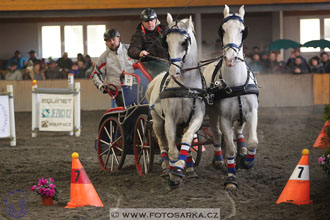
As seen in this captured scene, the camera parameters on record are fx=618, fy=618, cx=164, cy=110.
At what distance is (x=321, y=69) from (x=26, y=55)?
11407 millimetres

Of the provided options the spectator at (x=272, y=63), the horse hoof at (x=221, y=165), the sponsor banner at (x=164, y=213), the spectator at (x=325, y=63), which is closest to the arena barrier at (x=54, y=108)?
the horse hoof at (x=221, y=165)

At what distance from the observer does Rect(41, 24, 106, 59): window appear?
914 inches

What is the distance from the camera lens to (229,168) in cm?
696

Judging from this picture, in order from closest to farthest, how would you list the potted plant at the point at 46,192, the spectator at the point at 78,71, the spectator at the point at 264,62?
the potted plant at the point at 46,192 < the spectator at the point at 264,62 < the spectator at the point at 78,71

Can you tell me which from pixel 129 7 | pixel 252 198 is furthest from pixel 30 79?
pixel 252 198

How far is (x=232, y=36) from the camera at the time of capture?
6469 mm

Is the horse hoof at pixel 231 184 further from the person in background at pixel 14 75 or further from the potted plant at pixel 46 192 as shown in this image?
the person in background at pixel 14 75

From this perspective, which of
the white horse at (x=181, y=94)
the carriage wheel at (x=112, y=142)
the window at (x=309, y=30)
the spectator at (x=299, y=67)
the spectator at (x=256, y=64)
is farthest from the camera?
the window at (x=309, y=30)

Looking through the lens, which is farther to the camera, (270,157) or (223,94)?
(270,157)

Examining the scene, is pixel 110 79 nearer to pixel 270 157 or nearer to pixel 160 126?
pixel 160 126

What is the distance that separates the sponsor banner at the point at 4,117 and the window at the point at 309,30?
13.7 meters

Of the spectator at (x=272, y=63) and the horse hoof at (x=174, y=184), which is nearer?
the horse hoof at (x=174, y=184)

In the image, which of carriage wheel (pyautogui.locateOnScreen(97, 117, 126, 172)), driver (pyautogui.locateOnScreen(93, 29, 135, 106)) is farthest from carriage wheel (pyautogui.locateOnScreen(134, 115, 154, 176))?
driver (pyautogui.locateOnScreen(93, 29, 135, 106))

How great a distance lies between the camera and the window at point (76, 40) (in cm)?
2322
